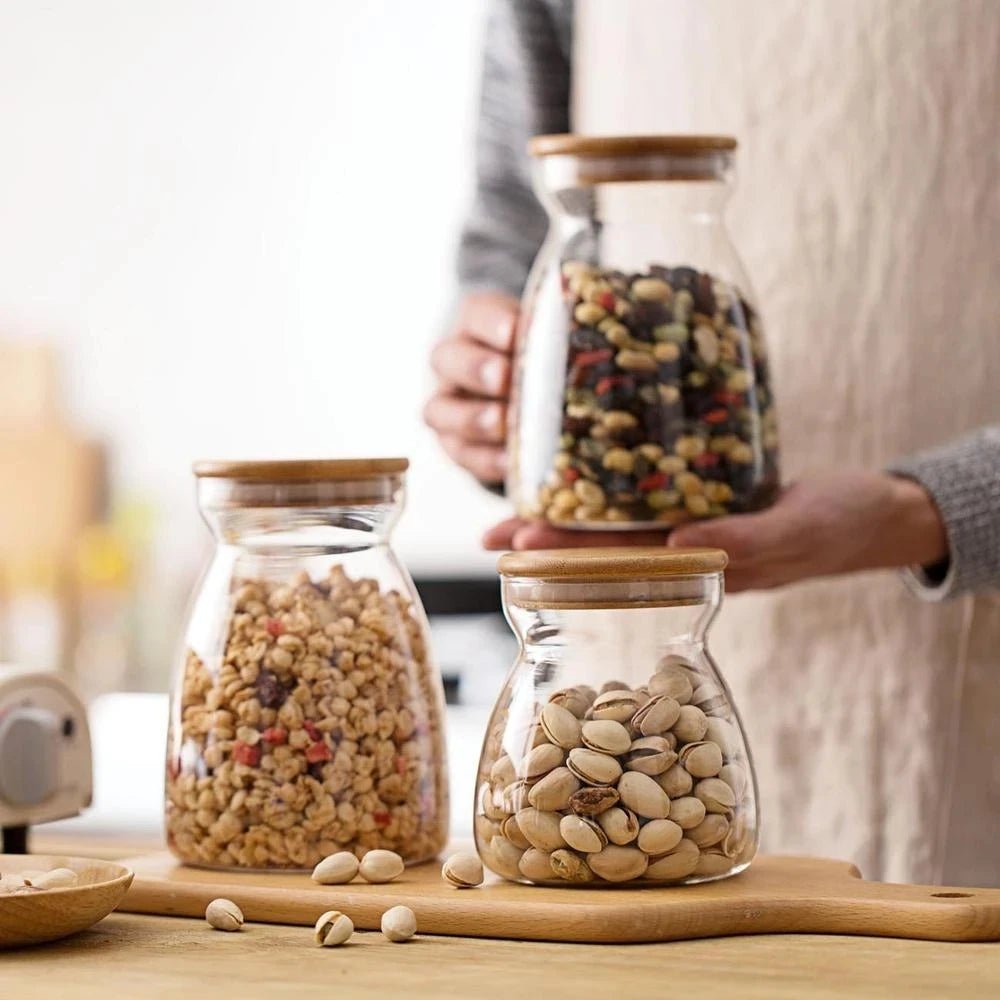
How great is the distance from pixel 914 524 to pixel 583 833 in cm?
42

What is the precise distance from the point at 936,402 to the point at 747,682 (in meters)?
0.24

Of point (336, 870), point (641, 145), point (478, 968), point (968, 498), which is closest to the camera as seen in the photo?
point (478, 968)

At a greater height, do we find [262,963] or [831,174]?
[831,174]

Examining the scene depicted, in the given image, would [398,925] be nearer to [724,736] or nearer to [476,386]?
[724,736]

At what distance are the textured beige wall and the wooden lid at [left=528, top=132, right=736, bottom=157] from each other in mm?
323

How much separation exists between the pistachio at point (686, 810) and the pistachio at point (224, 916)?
→ 188 millimetres

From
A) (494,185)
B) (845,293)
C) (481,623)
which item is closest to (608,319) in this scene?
(845,293)

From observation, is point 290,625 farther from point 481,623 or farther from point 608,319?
point 481,623

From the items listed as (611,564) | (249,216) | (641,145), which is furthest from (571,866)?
(249,216)

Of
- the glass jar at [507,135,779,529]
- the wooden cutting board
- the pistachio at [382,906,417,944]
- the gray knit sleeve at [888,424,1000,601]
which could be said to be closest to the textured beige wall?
the gray knit sleeve at [888,424,1000,601]

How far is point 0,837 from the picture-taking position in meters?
0.96

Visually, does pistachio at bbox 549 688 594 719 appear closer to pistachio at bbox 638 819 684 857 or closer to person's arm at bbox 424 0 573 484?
pistachio at bbox 638 819 684 857

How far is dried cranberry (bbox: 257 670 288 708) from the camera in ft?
2.56

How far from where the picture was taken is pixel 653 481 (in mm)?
911
